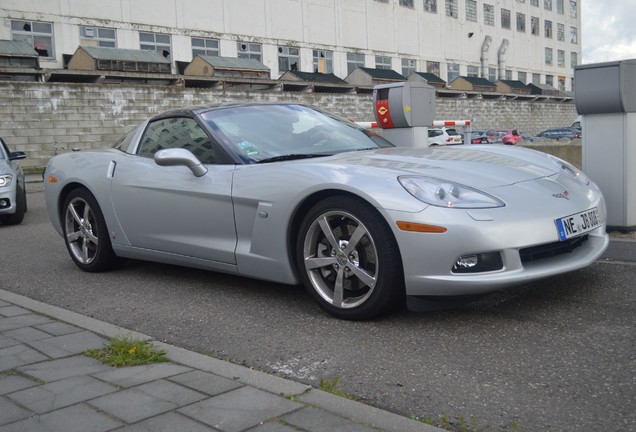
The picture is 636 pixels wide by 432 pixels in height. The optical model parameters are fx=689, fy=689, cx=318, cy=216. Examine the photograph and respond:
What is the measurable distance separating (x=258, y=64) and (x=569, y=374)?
38674 mm

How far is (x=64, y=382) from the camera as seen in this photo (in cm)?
298

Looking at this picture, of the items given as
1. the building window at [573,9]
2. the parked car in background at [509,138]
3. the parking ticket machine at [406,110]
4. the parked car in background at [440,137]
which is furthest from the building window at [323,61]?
→ the building window at [573,9]

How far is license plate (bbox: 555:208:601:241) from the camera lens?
3729 millimetres

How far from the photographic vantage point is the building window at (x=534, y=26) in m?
69.6

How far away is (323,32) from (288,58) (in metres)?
3.59

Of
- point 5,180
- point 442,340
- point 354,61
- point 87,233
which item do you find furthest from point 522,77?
point 442,340

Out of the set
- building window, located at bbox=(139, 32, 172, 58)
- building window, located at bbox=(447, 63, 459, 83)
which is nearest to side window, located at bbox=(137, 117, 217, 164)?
building window, located at bbox=(139, 32, 172, 58)

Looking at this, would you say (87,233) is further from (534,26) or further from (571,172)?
(534,26)

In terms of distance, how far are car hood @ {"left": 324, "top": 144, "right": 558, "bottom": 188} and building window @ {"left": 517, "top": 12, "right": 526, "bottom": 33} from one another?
67.7 m

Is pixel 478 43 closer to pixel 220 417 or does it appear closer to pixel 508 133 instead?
pixel 508 133

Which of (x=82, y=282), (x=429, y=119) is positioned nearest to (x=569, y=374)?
(x=82, y=282)

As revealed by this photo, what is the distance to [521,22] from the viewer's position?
223 feet

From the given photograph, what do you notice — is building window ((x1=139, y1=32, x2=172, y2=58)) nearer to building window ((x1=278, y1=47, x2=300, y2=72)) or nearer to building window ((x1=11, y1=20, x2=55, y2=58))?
building window ((x1=11, y1=20, x2=55, y2=58))

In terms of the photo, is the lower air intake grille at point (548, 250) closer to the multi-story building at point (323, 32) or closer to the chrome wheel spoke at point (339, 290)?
the chrome wheel spoke at point (339, 290)
